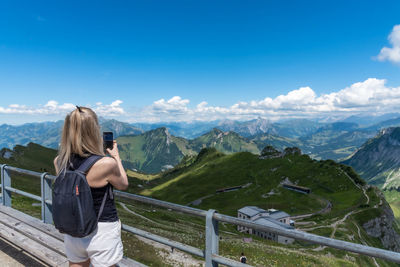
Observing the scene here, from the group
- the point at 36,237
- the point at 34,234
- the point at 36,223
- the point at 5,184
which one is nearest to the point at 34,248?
the point at 36,237

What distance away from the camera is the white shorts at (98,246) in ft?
14.1

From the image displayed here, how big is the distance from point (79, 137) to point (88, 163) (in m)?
0.50

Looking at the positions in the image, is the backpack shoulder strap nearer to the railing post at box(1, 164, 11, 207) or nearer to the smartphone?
the smartphone

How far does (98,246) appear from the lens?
432cm

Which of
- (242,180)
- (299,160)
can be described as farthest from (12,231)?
(299,160)

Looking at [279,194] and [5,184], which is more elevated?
[5,184]

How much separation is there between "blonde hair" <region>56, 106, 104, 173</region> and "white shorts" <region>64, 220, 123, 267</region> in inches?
51.6

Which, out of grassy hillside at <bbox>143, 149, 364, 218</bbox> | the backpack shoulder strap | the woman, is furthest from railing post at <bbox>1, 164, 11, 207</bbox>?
grassy hillside at <bbox>143, 149, 364, 218</bbox>

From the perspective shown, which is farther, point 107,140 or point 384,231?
point 384,231

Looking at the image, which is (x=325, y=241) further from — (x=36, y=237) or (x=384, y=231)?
(x=384, y=231)

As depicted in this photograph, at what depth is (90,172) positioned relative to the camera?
411 cm

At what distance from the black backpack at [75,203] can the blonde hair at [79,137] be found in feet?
0.70

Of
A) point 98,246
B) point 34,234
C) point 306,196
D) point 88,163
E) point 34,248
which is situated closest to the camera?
point 88,163

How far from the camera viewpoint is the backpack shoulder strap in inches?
161
